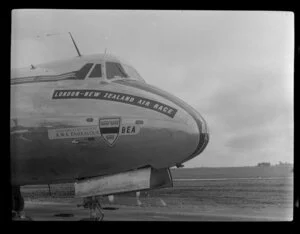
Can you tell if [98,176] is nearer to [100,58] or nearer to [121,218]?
[121,218]

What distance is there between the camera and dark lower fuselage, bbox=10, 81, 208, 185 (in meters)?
5.97

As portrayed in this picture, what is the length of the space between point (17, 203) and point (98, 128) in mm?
1315

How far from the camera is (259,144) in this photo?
615 cm

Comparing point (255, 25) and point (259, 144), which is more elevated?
point (255, 25)

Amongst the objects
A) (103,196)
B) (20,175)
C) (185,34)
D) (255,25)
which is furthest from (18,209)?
(255,25)

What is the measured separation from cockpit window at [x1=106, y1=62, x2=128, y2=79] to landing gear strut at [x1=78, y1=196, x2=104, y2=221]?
142 cm

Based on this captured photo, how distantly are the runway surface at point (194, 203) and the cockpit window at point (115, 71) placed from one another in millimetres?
1306

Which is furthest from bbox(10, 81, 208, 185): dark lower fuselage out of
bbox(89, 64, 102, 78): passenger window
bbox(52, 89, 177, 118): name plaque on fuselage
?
bbox(89, 64, 102, 78): passenger window

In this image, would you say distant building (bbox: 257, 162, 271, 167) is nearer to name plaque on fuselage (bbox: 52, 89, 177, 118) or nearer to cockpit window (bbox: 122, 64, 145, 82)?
name plaque on fuselage (bbox: 52, 89, 177, 118)

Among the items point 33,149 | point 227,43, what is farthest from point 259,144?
point 33,149

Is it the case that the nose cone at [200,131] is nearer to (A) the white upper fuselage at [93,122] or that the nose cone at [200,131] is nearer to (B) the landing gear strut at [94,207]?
(A) the white upper fuselage at [93,122]

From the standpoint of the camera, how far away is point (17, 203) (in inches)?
245
